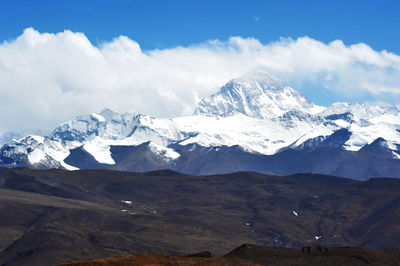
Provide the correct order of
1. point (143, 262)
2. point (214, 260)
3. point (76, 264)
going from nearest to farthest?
point (76, 264) < point (143, 262) < point (214, 260)

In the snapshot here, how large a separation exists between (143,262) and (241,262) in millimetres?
32401

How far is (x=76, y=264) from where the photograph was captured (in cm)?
15712

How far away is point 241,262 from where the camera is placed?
19238 centimetres

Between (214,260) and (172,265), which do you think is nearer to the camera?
(172,265)

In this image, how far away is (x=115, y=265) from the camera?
162375 millimetres

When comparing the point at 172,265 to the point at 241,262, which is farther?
the point at 241,262

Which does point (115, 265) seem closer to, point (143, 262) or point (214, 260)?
point (143, 262)

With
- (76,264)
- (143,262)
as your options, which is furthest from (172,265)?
(76,264)

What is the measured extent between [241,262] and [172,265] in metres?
27.3

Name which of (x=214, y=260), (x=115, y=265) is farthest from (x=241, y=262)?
(x=115, y=265)

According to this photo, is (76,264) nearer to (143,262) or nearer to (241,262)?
(143,262)

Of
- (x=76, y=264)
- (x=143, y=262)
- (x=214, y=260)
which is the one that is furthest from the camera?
(x=214, y=260)

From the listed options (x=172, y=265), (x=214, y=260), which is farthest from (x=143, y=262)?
(x=214, y=260)

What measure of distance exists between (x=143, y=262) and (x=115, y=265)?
Answer: 7697 millimetres
